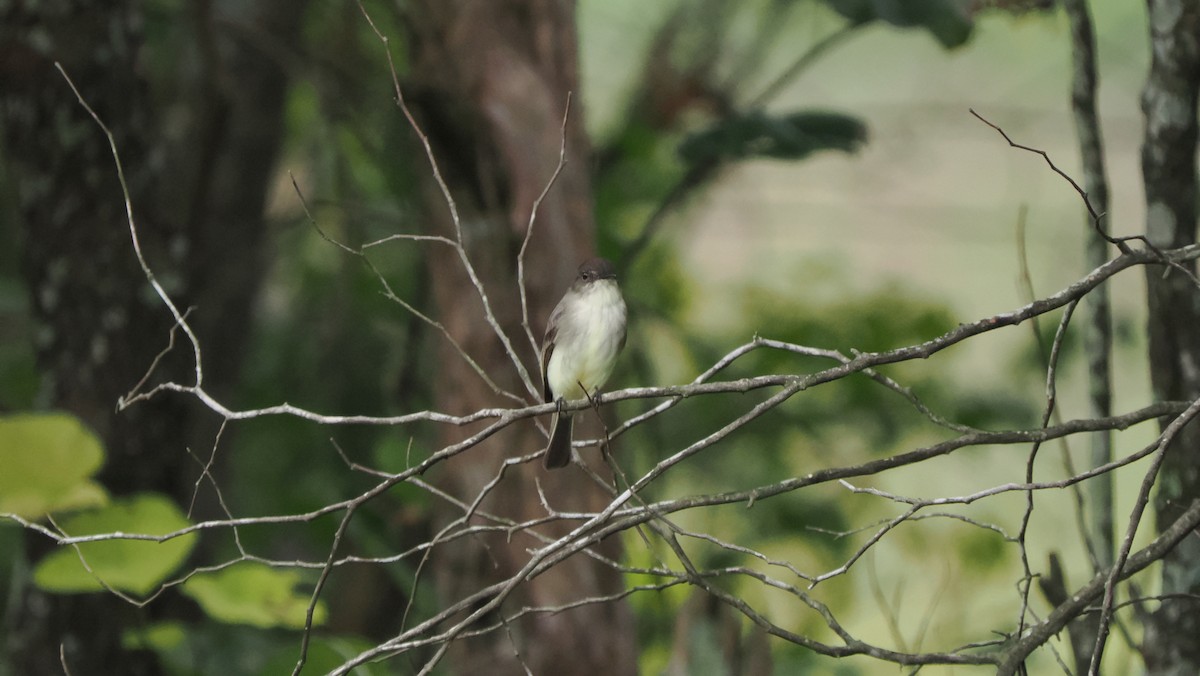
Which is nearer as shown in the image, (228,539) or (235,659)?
(235,659)

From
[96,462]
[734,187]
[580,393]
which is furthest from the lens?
[734,187]

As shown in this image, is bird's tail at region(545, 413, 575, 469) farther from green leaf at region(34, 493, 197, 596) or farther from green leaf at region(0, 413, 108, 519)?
green leaf at region(0, 413, 108, 519)

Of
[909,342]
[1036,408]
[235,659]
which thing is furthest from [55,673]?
[1036,408]

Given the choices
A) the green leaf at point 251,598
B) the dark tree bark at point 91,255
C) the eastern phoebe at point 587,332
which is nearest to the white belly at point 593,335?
the eastern phoebe at point 587,332

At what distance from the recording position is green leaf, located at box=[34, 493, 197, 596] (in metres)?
3.10

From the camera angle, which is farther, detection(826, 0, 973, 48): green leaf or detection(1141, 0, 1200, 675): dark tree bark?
detection(826, 0, 973, 48): green leaf

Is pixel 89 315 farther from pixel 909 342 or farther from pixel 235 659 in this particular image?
pixel 909 342

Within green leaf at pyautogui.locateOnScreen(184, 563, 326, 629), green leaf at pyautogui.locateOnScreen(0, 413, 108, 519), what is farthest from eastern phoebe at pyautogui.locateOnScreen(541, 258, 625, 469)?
green leaf at pyautogui.locateOnScreen(0, 413, 108, 519)

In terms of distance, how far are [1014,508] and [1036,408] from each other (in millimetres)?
1945

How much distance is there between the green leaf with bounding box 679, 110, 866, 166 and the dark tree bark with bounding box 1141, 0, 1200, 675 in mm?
1717

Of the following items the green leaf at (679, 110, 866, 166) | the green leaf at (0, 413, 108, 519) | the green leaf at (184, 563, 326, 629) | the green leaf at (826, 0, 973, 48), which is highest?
the green leaf at (826, 0, 973, 48)

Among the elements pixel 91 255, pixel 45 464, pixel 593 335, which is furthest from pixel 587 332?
pixel 91 255

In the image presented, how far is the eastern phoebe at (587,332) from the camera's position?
2637mm

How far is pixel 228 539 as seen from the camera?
602 centimetres
